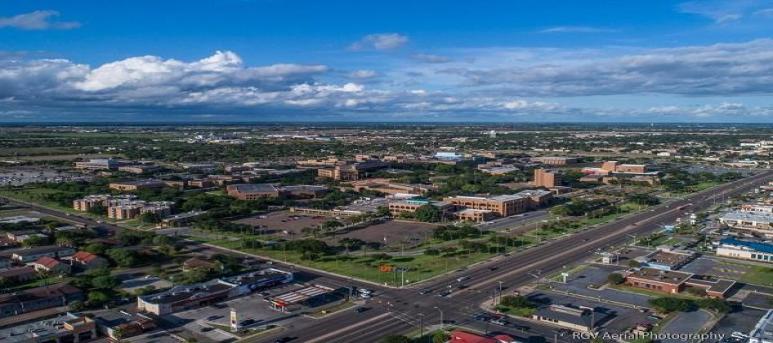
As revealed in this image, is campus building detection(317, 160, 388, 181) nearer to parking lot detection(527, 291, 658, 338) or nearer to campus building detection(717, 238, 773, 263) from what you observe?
campus building detection(717, 238, 773, 263)

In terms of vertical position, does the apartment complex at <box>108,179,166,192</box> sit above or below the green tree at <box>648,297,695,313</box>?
above

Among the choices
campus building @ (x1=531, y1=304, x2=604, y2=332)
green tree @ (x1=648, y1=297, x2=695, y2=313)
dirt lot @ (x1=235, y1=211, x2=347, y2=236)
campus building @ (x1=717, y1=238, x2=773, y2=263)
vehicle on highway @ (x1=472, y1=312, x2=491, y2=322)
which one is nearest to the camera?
campus building @ (x1=531, y1=304, x2=604, y2=332)

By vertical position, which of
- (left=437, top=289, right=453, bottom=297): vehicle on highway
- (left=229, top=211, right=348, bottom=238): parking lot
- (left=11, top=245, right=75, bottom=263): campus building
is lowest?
(left=437, top=289, right=453, bottom=297): vehicle on highway

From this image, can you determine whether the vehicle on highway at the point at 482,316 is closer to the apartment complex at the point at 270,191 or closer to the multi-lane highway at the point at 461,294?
the multi-lane highway at the point at 461,294

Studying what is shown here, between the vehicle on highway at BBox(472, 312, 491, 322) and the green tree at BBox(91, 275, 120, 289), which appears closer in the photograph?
the vehicle on highway at BBox(472, 312, 491, 322)

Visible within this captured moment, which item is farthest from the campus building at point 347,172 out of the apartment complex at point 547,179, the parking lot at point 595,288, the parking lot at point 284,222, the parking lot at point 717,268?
the parking lot at point 717,268

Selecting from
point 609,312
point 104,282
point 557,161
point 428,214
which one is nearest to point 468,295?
point 609,312

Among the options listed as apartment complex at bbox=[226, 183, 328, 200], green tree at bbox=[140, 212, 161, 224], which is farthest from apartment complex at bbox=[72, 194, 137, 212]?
apartment complex at bbox=[226, 183, 328, 200]
